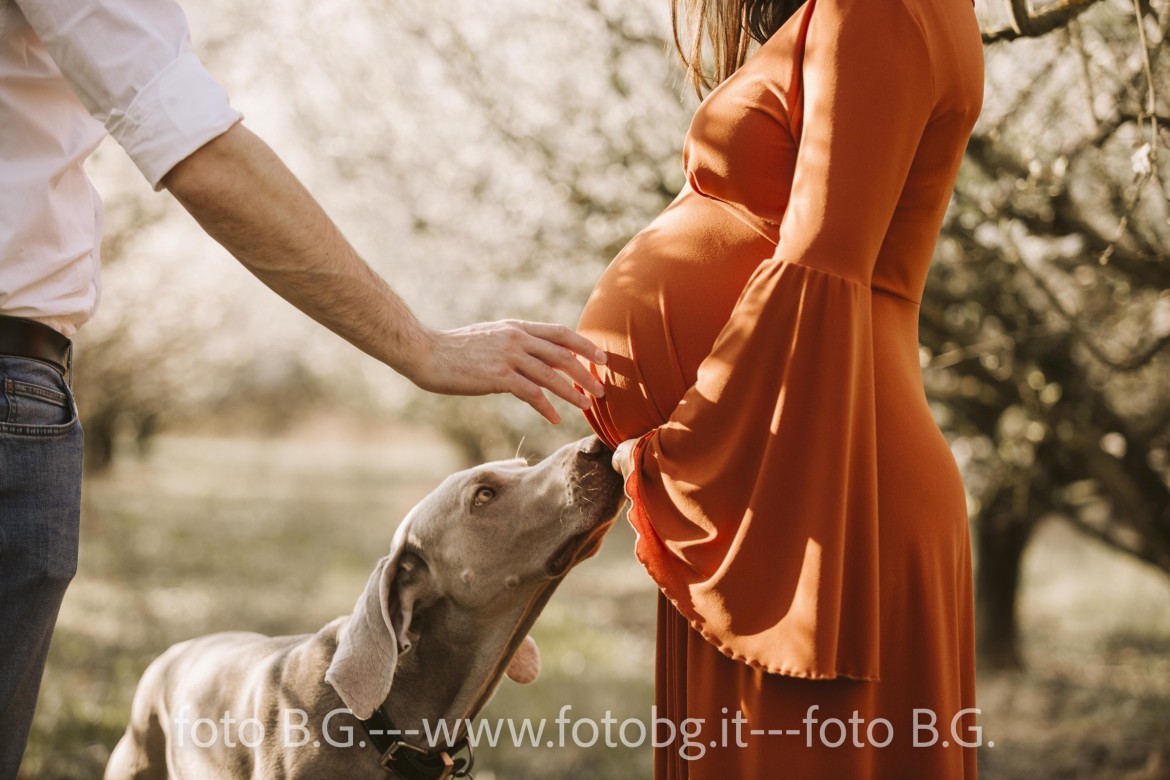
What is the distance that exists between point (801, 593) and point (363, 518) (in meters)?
20.9

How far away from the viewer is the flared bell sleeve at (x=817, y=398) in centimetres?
210

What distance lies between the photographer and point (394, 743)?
3.04m

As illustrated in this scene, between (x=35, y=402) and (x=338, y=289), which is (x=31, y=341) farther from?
(x=338, y=289)

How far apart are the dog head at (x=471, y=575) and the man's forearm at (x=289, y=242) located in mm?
854

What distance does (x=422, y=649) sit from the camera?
3.27m

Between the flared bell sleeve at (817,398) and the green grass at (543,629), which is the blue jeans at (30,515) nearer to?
the flared bell sleeve at (817,398)

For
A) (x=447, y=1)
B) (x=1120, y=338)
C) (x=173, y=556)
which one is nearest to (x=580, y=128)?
(x=447, y=1)

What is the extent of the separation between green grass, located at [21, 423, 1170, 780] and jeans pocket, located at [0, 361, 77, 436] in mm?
3653

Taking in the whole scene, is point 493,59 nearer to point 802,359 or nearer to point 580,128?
point 580,128

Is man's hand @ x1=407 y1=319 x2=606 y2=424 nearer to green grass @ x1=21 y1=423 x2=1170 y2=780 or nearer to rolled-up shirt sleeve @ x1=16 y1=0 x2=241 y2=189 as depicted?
rolled-up shirt sleeve @ x1=16 y1=0 x2=241 y2=189

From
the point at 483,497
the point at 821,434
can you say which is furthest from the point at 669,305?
the point at 483,497

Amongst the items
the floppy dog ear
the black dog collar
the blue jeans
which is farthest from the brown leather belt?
the black dog collar

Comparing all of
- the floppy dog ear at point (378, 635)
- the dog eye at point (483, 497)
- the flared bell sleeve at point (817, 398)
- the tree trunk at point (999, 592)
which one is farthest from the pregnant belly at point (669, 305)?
the tree trunk at point (999, 592)

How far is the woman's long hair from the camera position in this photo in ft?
8.96
